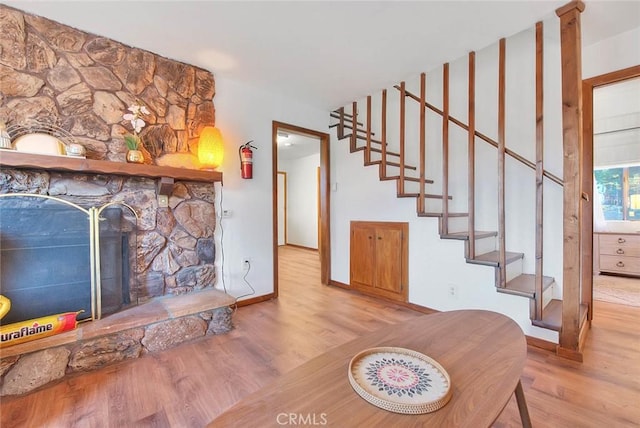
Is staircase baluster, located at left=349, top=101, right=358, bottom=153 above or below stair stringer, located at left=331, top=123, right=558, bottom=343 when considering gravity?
above

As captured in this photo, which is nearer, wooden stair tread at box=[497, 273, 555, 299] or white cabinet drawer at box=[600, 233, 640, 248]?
wooden stair tread at box=[497, 273, 555, 299]

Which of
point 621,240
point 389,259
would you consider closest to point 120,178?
point 389,259

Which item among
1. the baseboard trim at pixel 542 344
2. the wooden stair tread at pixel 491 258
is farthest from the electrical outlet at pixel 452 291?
the baseboard trim at pixel 542 344

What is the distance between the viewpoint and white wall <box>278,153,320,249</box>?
684cm

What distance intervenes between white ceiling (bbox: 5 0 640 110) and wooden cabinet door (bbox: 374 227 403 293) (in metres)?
1.74

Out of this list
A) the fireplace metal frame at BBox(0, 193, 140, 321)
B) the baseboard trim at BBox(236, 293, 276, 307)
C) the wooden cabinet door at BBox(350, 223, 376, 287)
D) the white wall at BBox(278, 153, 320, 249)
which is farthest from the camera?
the white wall at BBox(278, 153, 320, 249)

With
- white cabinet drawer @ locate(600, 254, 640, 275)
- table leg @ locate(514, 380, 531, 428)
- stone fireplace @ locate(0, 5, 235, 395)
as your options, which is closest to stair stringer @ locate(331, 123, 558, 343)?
table leg @ locate(514, 380, 531, 428)

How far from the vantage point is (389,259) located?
3.15 meters

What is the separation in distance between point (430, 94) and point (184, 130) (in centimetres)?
272

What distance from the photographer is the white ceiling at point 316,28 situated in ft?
6.13

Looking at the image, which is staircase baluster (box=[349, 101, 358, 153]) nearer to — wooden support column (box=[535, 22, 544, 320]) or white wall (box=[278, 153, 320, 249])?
wooden support column (box=[535, 22, 544, 320])

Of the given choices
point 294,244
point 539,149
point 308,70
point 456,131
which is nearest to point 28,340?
point 308,70

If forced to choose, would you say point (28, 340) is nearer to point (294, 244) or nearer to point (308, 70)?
point (308, 70)

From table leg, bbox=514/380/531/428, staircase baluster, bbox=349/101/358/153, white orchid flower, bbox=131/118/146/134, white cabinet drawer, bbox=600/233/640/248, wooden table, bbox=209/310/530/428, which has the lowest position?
table leg, bbox=514/380/531/428
